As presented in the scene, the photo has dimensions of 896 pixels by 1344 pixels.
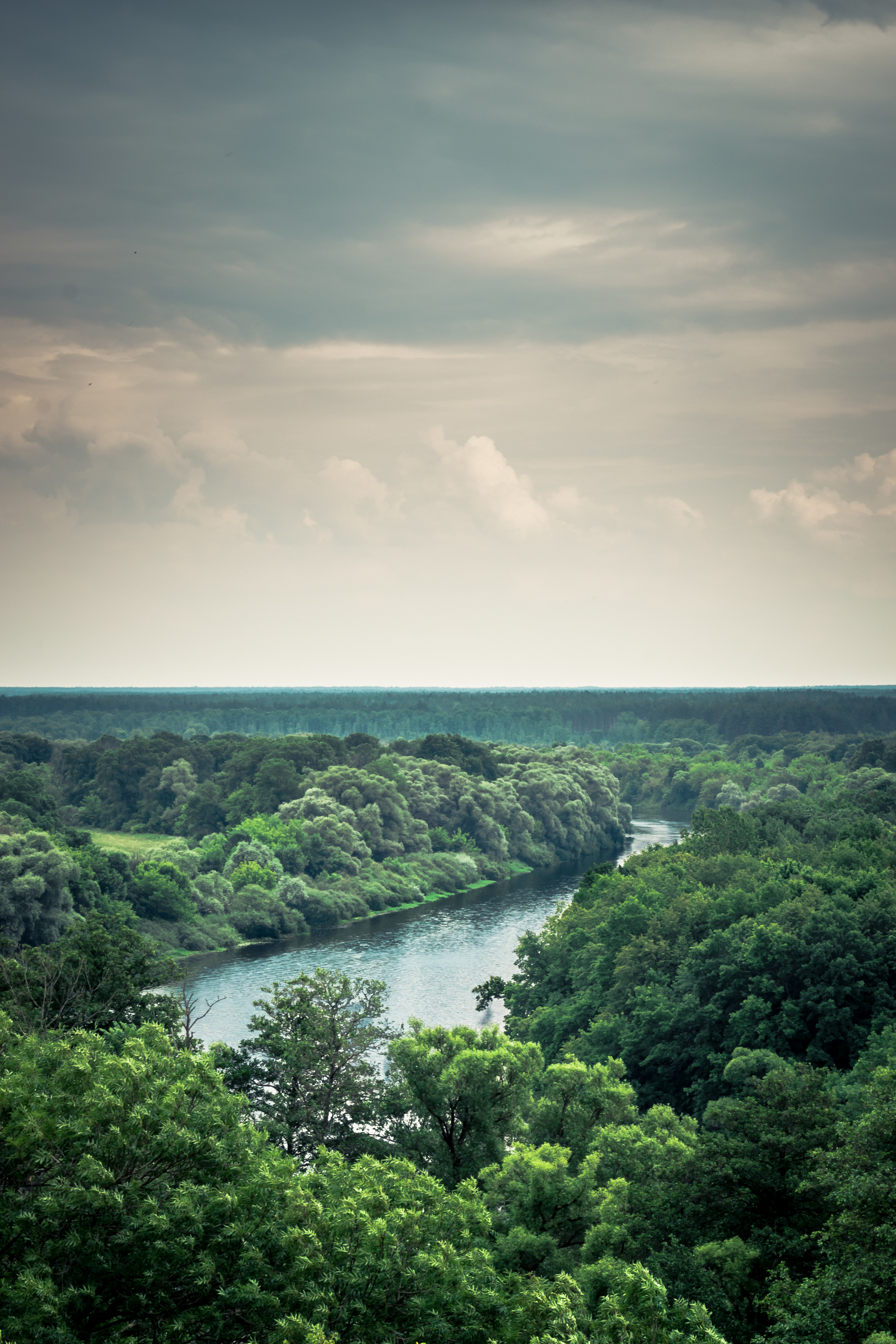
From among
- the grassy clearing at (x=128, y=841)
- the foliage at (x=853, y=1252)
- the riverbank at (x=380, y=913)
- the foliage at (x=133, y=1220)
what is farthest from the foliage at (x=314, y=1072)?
the grassy clearing at (x=128, y=841)

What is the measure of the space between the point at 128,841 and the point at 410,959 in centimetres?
4903

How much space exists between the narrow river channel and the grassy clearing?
25.5 metres

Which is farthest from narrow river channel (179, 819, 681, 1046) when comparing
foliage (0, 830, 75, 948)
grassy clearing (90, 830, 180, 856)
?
grassy clearing (90, 830, 180, 856)

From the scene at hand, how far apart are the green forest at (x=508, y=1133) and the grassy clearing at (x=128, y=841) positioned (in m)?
35.6

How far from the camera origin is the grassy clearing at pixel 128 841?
106381mm

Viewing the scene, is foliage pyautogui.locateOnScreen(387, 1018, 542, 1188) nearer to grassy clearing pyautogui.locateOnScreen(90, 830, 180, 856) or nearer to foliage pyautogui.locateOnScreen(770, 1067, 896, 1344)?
foliage pyautogui.locateOnScreen(770, 1067, 896, 1344)

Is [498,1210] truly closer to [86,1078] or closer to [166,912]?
[86,1078]

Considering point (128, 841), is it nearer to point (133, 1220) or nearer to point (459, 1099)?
point (459, 1099)

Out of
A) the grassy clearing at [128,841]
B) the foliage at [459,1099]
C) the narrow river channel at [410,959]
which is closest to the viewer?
the foliage at [459,1099]

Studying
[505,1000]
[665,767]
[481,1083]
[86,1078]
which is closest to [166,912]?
[505,1000]

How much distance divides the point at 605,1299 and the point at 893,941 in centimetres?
2574

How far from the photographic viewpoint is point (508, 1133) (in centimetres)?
3169

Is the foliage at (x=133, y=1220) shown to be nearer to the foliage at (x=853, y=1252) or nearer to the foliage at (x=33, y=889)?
the foliage at (x=853, y=1252)

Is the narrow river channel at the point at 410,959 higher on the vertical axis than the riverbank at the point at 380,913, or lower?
higher
